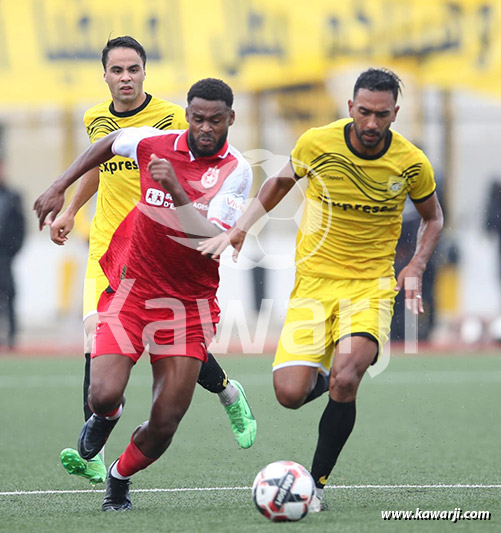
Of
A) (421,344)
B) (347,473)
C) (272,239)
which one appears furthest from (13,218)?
(347,473)

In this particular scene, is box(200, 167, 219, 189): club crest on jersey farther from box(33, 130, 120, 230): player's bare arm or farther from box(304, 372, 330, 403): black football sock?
box(304, 372, 330, 403): black football sock

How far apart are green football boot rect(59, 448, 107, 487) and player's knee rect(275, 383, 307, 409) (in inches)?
48.3

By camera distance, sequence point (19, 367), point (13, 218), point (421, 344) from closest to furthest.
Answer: point (19, 367) < point (13, 218) < point (421, 344)

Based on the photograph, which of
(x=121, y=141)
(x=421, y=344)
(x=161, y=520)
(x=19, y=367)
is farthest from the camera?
(x=421, y=344)

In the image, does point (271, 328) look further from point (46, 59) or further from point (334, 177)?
point (334, 177)

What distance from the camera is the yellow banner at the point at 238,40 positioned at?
17594mm

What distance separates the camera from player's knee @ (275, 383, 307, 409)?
6.38 meters

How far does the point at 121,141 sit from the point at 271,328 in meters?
15.3

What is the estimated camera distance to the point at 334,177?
6449mm

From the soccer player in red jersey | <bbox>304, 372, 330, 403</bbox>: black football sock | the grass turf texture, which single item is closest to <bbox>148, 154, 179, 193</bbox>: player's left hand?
the soccer player in red jersey

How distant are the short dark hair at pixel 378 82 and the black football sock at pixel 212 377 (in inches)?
87.3

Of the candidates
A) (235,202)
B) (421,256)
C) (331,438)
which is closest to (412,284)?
(421,256)

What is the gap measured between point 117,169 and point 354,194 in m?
1.53

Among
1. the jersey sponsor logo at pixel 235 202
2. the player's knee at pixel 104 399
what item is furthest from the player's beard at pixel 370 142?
the player's knee at pixel 104 399
